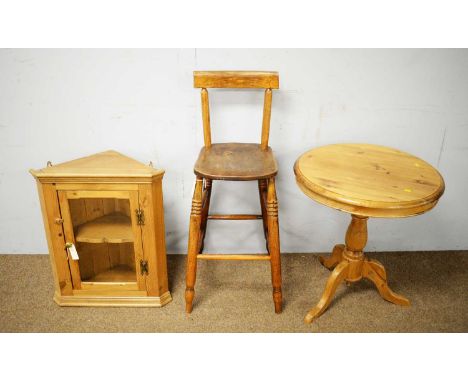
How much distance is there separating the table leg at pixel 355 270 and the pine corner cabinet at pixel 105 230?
0.86 meters

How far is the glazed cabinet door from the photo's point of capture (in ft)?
6.07

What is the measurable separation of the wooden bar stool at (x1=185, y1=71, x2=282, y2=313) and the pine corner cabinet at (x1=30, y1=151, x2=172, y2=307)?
21 cm

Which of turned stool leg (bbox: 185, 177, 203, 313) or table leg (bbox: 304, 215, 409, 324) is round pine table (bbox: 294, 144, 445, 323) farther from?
turned stool leg (bbox: 185, 177, 203, 313)

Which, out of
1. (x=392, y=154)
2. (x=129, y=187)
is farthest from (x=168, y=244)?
(x=392, y=154)

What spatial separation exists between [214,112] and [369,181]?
3.16 feet

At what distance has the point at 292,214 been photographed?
2410 millimetres

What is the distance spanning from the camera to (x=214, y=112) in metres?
2.13

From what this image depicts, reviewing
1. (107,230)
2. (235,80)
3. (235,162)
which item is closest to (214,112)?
(235,80)

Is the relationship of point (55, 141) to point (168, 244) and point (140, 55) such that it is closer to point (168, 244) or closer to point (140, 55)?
point (140, 55)

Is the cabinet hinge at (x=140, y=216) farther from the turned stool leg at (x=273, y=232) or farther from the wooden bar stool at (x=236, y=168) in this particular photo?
the turned stool leg at (x=273, y=232)

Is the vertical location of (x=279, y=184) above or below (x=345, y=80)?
below

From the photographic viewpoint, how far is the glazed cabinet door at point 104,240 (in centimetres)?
185

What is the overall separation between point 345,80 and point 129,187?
133 centimetres

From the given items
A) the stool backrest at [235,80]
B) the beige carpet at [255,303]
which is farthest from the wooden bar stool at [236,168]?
the beige carpet at [255,303]
